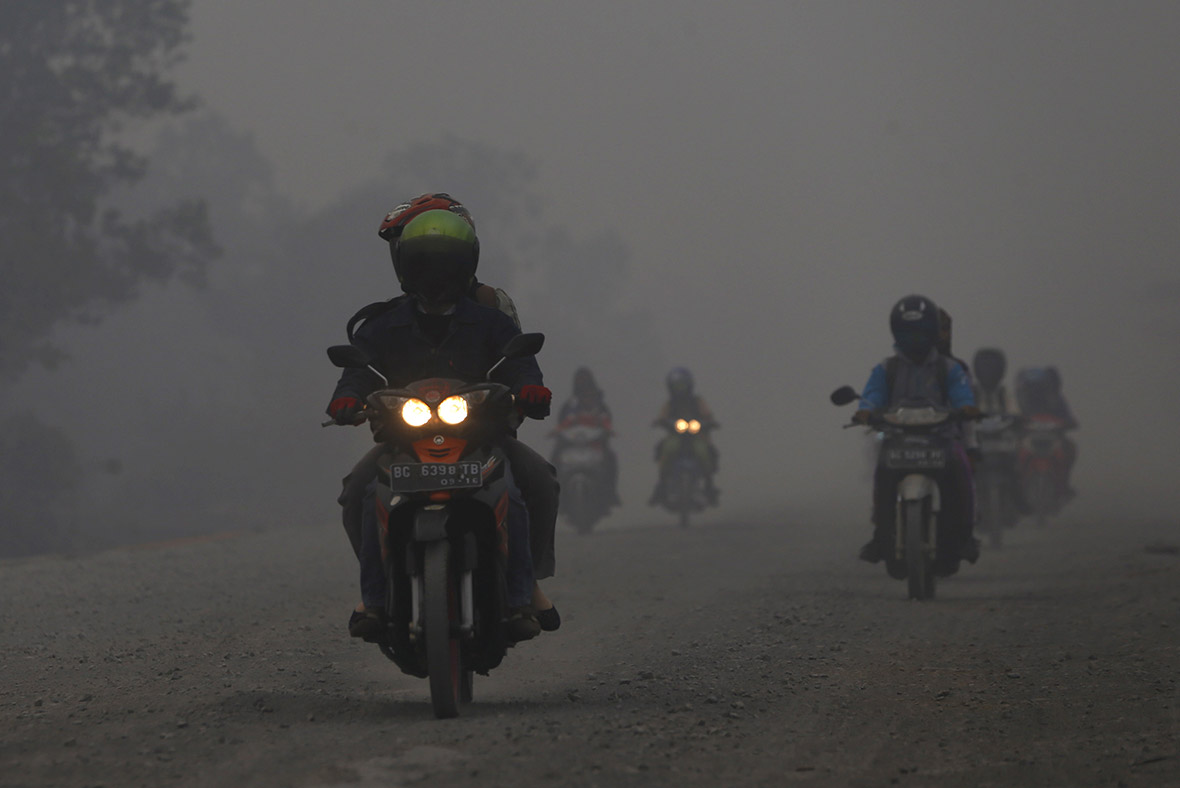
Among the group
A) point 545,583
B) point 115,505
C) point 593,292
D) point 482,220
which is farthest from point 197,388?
point 545,583

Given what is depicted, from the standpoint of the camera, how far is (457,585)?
19.5ft

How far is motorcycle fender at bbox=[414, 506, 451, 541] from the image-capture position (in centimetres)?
576

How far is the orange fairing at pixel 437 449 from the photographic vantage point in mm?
5836

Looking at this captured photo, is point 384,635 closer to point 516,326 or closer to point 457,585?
point 457,585

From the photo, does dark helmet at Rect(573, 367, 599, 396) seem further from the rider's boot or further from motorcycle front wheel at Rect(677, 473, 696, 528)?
the rider's boot

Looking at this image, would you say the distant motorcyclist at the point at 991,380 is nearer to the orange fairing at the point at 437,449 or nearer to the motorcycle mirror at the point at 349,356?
the motorcycle mirror at the point at 349,356

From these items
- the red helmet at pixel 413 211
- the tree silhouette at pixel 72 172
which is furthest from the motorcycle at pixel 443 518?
the tree silhouette at pixel 72 172

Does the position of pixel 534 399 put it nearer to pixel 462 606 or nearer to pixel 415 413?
pixel 415 413

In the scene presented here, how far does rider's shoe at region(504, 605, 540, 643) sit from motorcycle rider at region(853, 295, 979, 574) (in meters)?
6.06

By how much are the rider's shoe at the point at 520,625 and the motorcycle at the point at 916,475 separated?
571cm

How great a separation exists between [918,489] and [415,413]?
21.6ft

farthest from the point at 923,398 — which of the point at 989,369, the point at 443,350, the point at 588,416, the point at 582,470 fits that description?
the point at 588,416

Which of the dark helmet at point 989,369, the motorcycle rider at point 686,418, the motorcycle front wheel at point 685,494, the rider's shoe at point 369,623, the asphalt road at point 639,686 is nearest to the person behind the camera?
the asphalt road at point 639,686

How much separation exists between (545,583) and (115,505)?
33978 mm
